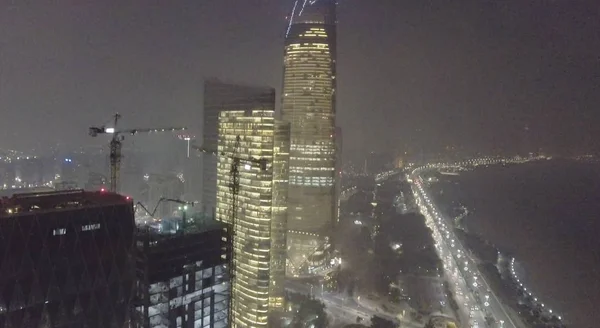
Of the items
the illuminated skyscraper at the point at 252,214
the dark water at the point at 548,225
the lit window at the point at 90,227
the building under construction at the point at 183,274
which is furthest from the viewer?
the dark water at the point at 548,225

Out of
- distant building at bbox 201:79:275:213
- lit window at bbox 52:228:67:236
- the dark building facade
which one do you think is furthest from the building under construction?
distant building at bbox 201:79:275:213

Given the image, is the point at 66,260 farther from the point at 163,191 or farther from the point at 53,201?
the point at 163,191

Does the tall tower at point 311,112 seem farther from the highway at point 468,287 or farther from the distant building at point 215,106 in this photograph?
the highway at point 468,287

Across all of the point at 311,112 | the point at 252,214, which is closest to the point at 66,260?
the point at 252,214

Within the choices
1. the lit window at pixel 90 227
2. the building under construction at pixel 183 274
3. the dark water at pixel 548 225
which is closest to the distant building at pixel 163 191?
the building under construction at pixel 183 274

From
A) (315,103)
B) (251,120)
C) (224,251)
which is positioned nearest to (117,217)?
(224,251)

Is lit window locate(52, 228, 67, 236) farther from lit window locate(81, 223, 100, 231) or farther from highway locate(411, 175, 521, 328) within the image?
highway locate(411, 175, 521, 328)
